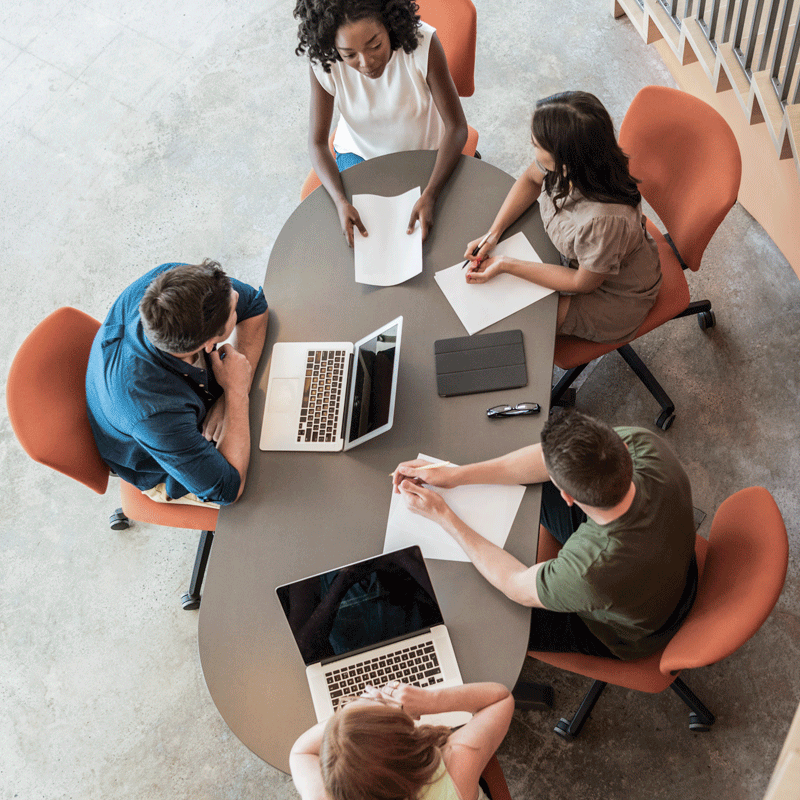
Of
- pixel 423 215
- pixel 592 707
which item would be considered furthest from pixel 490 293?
pixel 592 707

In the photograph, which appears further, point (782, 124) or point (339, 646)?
point (782, 124)

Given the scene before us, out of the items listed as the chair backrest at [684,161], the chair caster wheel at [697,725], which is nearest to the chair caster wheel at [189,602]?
the chair caster wheel at [697,725]

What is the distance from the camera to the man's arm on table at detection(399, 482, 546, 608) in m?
1.64

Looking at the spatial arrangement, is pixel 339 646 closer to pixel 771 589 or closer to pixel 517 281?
pixel 771 589

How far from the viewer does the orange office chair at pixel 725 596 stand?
5.07 feet

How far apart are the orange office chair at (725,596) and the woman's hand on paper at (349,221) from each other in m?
1.31

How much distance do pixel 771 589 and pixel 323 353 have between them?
1268 millimetres

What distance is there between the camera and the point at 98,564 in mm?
2850

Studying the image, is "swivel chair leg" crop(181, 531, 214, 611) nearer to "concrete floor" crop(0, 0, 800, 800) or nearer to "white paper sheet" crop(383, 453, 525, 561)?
"concrete floor" crop(0, 0, 800, 800)

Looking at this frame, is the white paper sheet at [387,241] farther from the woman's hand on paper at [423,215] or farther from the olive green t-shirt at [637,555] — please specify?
the olive green t-shirt at [637,555]

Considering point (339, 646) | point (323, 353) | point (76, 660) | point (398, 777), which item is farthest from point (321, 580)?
point (76, 660)

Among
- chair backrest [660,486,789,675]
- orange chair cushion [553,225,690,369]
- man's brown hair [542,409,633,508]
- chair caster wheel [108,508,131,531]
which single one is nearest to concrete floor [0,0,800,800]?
chair caster wheel [108,508,131,531]

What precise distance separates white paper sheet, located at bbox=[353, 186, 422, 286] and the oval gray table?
34 millimetres

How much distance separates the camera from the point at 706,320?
9.30ft
